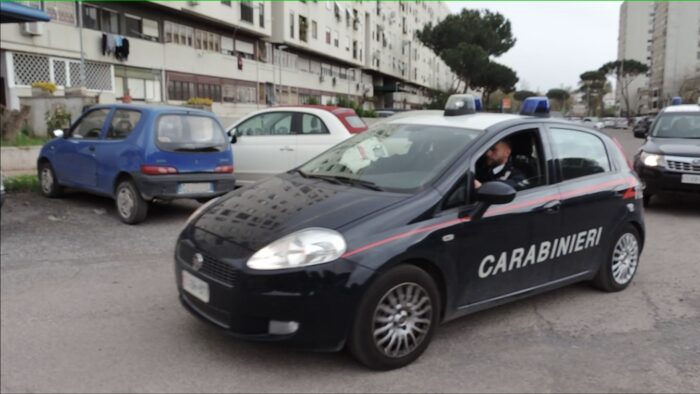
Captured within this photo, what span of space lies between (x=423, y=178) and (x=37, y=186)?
26.0ft

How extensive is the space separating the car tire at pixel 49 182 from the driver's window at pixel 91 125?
32.0 inches

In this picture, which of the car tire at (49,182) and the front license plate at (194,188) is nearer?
the front license plate at (194,188)

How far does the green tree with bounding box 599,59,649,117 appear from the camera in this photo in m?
103

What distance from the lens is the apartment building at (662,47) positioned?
314 ft

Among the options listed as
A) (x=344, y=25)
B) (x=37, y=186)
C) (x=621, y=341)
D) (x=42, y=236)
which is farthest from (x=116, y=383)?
(x=344, y=25)

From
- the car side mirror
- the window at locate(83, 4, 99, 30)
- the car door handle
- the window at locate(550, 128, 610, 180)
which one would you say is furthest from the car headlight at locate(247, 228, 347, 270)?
the window at locate(83, 4, 99, 30)

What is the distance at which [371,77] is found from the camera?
66.2 metres

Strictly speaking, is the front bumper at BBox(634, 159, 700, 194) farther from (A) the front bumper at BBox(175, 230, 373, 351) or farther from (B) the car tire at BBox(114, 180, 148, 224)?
(B) the car tire at BBox(114, 180, 148, 224)

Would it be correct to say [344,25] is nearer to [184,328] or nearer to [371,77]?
[371,77]

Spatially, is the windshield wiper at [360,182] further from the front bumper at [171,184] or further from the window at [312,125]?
the window at [312,125]

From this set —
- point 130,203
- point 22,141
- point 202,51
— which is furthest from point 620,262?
point 202,51

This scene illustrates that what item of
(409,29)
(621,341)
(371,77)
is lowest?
(621,341)

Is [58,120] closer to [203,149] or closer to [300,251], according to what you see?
[203,149]

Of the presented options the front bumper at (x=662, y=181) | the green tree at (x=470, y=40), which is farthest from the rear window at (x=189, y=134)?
the green tree at (x=470, y=40)
